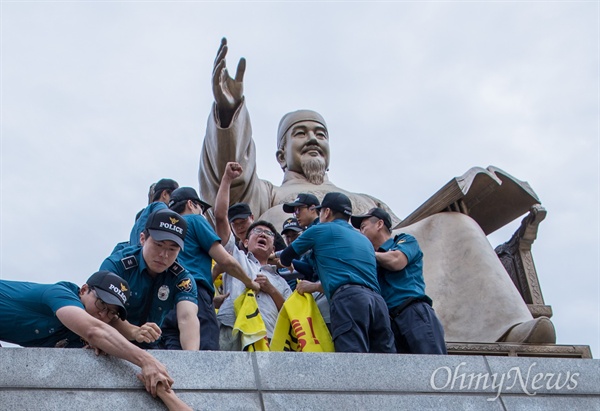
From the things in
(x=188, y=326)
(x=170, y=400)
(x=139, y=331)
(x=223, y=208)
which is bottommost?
(x=170, y=400)

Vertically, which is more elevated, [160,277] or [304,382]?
[160,277]

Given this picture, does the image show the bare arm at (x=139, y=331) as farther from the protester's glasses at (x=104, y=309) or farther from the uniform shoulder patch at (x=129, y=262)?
the uniform shoulder patch at (x=129, y=262)

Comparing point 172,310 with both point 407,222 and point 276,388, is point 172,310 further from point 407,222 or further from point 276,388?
point 407,222

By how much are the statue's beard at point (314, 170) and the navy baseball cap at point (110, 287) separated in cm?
788

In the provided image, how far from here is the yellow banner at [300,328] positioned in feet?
22.3

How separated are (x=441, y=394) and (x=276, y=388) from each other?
101 cm

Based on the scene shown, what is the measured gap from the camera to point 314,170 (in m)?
13.3

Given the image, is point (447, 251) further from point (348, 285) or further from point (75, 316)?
point (75, 316)

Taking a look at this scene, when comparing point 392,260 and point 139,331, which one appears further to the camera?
point 392,260

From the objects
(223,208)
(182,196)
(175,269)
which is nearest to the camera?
(175,269)

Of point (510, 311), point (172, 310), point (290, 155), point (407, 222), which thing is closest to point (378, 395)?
point (172, 310)

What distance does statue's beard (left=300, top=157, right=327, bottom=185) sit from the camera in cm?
1332

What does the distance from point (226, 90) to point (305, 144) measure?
2770 millimetres

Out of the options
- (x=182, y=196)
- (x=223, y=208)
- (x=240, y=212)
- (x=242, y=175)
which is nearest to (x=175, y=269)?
(x=182, y=196)
